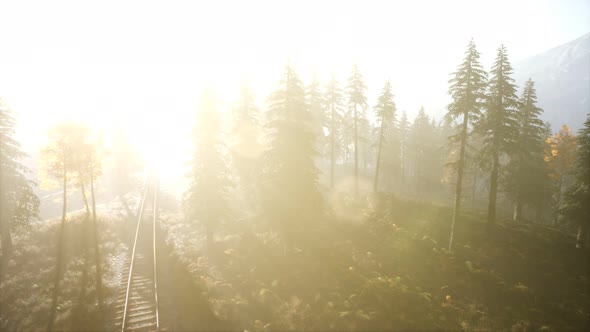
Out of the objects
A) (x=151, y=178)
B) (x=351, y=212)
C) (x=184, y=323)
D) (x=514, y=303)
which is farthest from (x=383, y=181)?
(x=184, y=323)

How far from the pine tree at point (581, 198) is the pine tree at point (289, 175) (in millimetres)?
22238

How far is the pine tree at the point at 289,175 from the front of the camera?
1908 centimetres

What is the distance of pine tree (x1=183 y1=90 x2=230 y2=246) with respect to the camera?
22.0m

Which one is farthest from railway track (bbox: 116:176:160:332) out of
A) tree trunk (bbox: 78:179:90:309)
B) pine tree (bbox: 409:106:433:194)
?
pine tree (bbox: 409:106:433:194)

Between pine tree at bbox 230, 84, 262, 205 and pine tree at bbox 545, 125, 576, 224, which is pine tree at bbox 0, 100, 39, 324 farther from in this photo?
pine tree at bbox 545, 125, 576, 224

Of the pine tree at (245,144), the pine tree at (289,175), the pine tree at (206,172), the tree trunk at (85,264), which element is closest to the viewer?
the tree trunk at (85,264)

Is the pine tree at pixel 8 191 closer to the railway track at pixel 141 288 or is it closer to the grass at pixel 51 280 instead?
the grass at pixel 51 280

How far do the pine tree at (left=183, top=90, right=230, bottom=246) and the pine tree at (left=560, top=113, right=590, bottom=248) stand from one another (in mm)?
29092

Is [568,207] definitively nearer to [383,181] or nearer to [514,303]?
[514,303]

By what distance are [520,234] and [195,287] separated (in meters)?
27.2

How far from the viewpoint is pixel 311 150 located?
19312mm

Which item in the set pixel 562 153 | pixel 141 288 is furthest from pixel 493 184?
pixel 141 288

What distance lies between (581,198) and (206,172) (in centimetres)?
3085

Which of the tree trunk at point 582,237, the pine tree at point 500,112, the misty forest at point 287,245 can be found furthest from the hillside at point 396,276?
the pine tree at point 500,112
